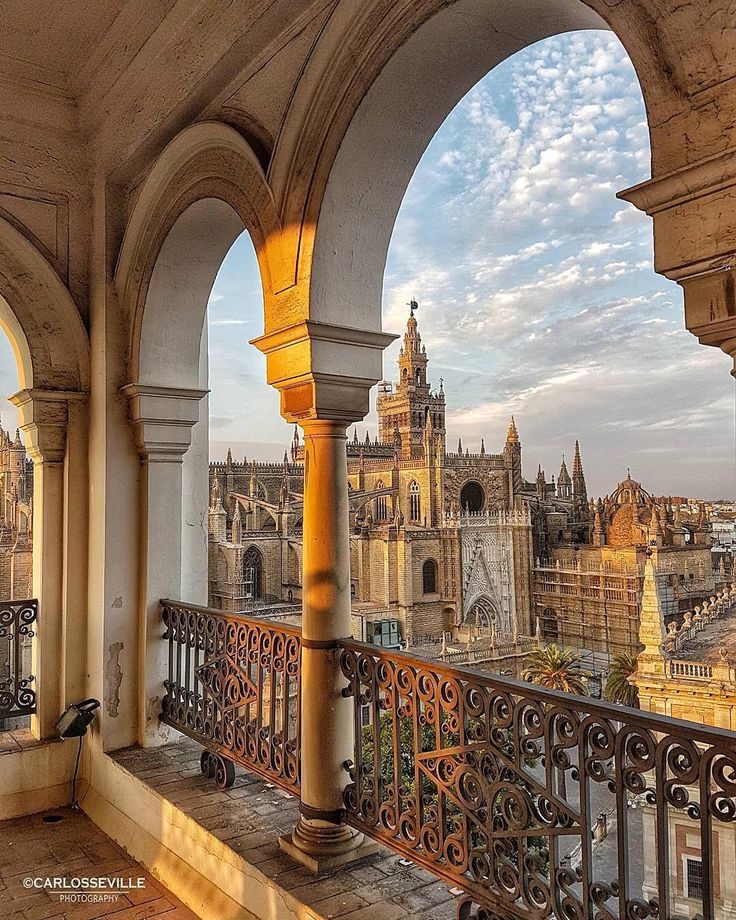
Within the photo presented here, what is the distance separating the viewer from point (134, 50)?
3035 mm

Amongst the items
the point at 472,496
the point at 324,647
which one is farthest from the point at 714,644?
the point at 472,496

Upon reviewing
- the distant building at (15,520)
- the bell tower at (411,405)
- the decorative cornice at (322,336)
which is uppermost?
the bell tower at (411,405)

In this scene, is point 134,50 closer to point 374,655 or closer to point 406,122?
point 406,122

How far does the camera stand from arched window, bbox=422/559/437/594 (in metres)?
17.6

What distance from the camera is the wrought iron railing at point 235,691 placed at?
2.51 meters

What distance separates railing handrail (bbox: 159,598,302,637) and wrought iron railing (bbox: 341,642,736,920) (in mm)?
308

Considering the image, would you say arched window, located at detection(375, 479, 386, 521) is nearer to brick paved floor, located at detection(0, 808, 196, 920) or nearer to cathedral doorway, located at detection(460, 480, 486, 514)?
cathedral doorway, located at detection(460, 480, 486, 514)

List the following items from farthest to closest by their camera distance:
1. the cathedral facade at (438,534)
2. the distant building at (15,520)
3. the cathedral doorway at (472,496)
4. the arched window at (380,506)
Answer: the cathedral doorway at (472,496) → the arched window at (380,506) → the cathedral facade at (438,534) → the distant building at (15,520)

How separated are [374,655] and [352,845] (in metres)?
0.62

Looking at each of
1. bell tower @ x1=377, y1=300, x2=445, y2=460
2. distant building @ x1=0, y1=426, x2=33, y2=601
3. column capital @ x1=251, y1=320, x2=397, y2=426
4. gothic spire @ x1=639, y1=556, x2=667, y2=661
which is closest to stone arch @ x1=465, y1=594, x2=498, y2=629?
bell tower @ x1=377, y1=300, x2=445, y2=460

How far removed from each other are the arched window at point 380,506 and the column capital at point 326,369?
52.2 feet

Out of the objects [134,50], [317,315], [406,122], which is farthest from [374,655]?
[134,50]

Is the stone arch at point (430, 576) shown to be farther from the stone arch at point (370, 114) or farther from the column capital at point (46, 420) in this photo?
the stone arch at point (370, 114)

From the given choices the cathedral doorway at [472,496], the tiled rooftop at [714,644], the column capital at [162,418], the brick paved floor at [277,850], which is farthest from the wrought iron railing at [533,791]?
the cathedral doorway at [472,496]
